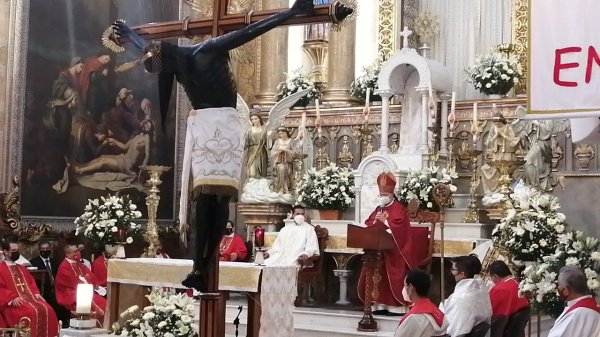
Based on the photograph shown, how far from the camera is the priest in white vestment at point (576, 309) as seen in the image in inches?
234

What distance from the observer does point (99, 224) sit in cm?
1394

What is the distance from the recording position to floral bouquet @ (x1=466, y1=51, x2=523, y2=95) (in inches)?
600

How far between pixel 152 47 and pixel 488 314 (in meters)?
3.97

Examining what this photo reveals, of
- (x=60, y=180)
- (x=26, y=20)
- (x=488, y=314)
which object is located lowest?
(x=488, y=314)

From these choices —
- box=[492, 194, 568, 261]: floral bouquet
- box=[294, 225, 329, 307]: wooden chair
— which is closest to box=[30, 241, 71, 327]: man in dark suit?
box=[294, 225, 329, 307]: wooden chair

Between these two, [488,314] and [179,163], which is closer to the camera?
[488,314]

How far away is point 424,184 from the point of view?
12.9m

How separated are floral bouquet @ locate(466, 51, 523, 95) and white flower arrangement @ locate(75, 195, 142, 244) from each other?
606 cm

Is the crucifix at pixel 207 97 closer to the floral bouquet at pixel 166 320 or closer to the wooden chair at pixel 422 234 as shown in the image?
the floral bouquet at pixel 166 320

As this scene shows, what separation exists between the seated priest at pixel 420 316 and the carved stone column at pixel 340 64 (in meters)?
11.1

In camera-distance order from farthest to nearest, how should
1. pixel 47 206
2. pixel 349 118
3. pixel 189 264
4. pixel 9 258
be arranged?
pixel 349 118
pixel 47 206
pixel 9 258
pixel 189 264

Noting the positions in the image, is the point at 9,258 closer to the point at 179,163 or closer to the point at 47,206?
the point at 47,206

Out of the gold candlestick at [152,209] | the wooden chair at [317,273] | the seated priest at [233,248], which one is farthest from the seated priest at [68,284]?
the wooden chair at [317,273]

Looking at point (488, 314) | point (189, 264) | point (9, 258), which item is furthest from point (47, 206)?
point (488, 314)
